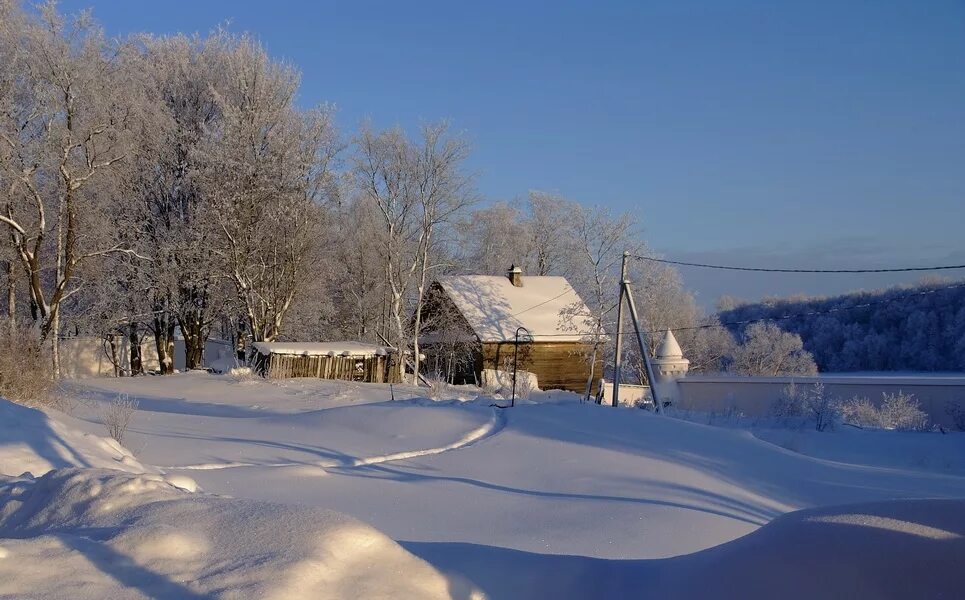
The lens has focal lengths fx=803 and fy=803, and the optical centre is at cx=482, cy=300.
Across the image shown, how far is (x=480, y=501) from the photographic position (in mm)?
8945

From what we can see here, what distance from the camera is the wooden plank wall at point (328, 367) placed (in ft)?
86.0

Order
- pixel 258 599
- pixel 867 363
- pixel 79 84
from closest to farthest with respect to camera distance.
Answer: pixel 258 599, pixel 79 84, pixel 867 363

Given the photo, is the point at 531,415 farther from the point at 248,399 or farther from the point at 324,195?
the point at 324,195

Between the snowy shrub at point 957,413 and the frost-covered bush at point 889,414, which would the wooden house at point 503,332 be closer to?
the frost-covered bush at point 889,414

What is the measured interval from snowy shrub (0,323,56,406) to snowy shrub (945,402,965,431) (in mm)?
21496

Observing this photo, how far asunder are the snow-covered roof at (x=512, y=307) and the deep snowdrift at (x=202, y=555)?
30.9m

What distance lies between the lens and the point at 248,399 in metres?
20.9

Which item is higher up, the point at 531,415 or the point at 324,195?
the point at 324,195

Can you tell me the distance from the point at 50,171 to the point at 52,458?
1749 cm

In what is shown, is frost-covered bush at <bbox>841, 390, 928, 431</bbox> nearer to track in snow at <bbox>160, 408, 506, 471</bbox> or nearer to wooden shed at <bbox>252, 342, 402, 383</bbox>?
track in snow at <bbox>160, 408, 506, 471</bbox>

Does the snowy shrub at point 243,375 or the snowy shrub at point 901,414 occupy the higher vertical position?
the snowy shrub at point 243,375

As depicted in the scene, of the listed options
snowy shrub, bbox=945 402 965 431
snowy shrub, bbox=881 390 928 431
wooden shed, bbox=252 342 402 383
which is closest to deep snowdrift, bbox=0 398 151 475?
wooden shed, bbox=252 342 402 383

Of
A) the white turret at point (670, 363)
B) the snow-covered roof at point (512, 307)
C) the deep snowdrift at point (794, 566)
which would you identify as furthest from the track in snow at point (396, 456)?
the snow-covered roof at point (512, 307)

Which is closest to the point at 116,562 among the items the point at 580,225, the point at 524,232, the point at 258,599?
the point at 258,599
